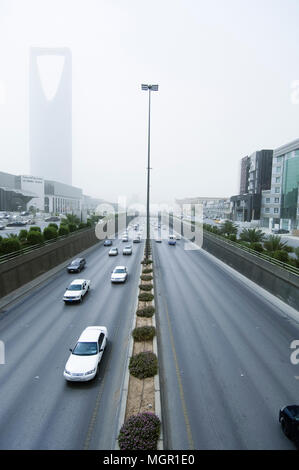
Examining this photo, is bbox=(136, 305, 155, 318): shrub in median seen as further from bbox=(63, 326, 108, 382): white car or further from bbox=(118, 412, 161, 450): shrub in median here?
bbox=(118, 412, 161, 450): shrub in median

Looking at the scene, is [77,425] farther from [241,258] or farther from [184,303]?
[241,258]

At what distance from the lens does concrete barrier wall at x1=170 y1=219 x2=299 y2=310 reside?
19172 mm

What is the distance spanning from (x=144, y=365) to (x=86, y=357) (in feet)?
8.74

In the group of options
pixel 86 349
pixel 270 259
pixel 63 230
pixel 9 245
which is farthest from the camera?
pixel 63 230

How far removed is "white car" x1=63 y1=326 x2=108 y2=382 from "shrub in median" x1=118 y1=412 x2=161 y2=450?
11.0 feet

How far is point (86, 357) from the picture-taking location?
11.3 m

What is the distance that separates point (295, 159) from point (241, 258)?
53.6 m

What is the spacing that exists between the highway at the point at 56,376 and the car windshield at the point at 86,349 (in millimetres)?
830

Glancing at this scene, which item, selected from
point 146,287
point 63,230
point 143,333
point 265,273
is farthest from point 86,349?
point 63,230

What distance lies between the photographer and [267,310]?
60.7 ft

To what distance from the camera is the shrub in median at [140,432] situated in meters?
7.10

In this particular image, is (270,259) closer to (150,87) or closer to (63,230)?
(150,87)
